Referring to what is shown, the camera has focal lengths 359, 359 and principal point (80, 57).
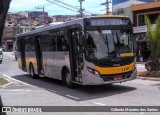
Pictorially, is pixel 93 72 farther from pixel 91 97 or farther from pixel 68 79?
pixel 68 79

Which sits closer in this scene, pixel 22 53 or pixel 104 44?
pixel 104 44

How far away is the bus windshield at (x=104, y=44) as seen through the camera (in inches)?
532

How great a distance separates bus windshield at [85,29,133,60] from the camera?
13516 millimetres

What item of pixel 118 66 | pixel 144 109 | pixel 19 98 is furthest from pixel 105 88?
pixel 144 109

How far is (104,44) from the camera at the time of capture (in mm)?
13625

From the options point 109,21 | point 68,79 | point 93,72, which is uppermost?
point 109,21

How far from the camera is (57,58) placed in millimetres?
16641

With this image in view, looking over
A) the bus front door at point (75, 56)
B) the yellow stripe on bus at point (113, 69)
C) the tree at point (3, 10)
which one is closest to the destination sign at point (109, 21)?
the bus front door at point (75, 56)

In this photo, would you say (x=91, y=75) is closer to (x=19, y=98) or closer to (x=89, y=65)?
(x=89, y=65)

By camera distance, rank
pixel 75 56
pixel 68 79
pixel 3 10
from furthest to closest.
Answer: pixel 68 79
pixel 75 56
pixel 3 10

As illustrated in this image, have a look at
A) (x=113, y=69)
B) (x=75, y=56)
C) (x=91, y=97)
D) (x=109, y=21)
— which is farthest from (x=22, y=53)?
(x=91, y=97)

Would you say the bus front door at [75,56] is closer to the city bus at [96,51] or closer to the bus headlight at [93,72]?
the city bus at [96,51]

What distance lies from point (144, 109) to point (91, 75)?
146 inches

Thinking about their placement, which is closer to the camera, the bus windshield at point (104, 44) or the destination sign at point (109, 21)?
the bus windshield at point (104, 44)
